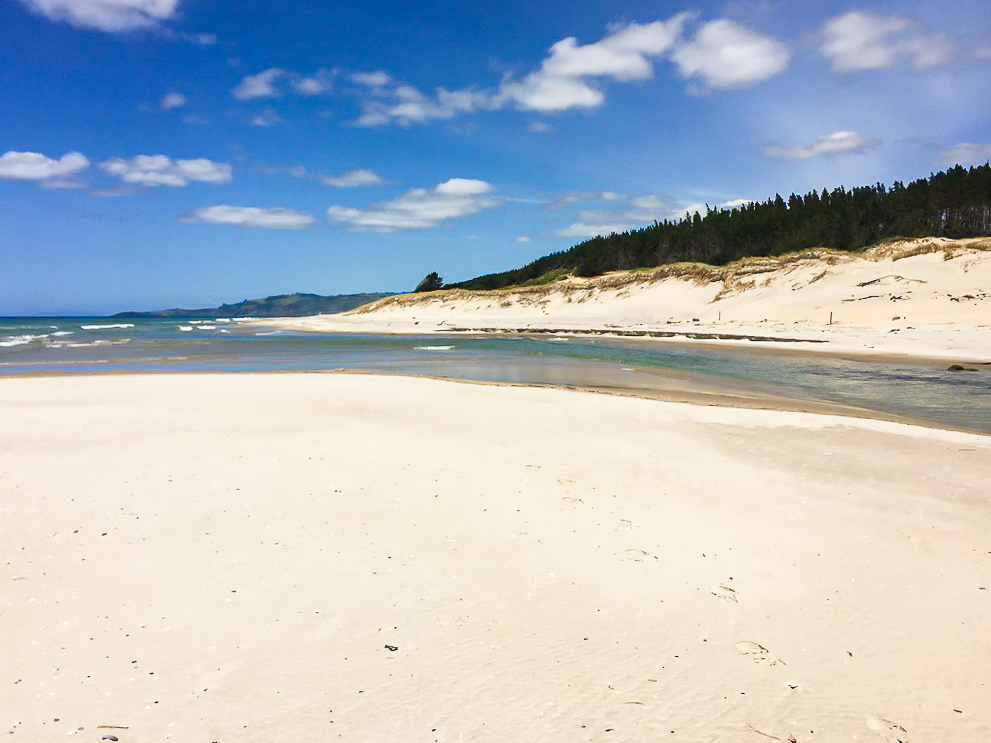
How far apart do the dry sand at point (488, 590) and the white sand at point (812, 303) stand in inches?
813

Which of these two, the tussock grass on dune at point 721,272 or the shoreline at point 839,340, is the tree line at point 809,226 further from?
the shoreline at point 839,340

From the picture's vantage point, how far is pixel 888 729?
3254 millimetres

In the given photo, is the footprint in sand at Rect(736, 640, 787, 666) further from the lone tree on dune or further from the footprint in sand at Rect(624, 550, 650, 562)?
the lone tree on dune

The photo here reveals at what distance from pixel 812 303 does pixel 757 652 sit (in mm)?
40797

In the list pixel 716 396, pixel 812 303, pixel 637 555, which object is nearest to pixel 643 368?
pixel 716 396

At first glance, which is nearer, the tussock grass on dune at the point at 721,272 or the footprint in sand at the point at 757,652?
the footprint in sand at the point at 757,652

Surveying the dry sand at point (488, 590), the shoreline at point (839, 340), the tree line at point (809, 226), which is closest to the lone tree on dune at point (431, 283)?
the tree line at point (809, 226)

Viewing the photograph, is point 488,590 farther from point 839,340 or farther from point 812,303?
point 812,303

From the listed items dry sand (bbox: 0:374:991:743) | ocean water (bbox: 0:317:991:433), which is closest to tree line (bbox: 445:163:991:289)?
ocean water (bbox: 0:317:991:433)

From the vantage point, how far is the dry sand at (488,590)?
330cm

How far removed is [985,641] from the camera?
4078 millimetres

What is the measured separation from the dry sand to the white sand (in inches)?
813

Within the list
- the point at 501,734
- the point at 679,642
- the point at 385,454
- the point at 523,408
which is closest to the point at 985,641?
the point at 679,642

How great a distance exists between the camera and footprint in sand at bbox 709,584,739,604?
459cm
